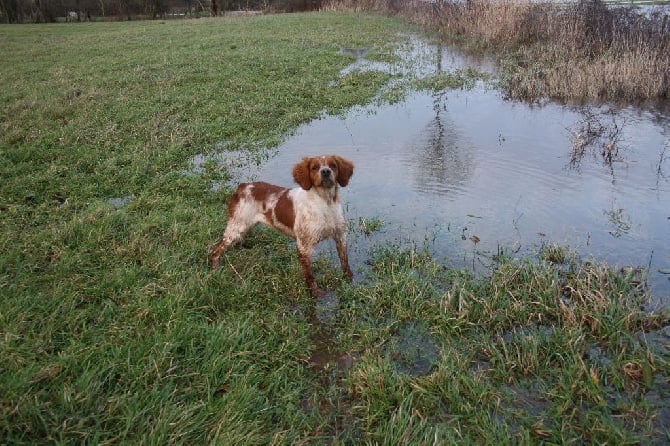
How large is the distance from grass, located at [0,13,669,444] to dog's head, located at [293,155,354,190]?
2.99 ft

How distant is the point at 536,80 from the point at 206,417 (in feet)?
38.4

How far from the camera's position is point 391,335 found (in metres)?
4.04

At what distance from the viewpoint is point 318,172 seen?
186 inches

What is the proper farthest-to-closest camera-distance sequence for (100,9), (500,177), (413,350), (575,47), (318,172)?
(100,9) → (575,47) → (500,177) → (318,172) → (413,350)

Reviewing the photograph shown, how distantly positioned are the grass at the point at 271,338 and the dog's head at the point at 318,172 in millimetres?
912

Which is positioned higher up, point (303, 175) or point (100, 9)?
point (100, 9)

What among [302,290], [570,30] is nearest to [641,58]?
[570,30]

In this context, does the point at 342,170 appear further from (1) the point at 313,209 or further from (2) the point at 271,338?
(2) the point at 271,338

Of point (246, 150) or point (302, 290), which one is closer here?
point (302, 290)

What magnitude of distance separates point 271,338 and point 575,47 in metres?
13.5

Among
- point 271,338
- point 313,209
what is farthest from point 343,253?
point 271,338

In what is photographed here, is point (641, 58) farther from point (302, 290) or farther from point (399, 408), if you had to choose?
point (399, 408)

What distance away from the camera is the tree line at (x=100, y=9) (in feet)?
138

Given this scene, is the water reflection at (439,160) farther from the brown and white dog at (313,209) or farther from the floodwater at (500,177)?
the brown and white dog at (313,209)
